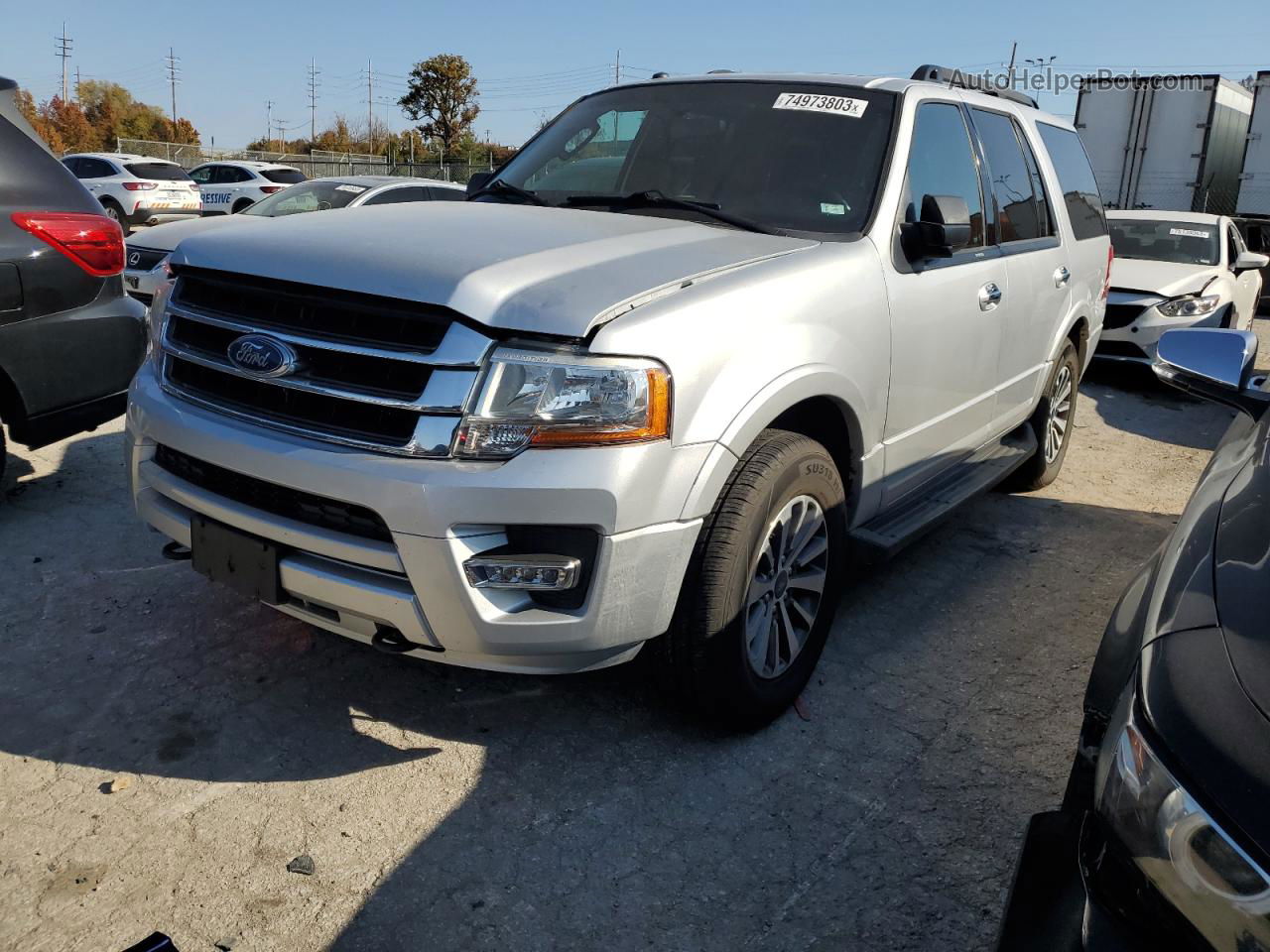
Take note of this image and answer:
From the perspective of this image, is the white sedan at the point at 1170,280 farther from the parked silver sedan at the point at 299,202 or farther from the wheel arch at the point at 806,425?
the wheel arch at the point at 806,425

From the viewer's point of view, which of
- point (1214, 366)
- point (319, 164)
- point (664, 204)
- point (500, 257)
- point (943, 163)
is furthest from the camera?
point (319, 164)

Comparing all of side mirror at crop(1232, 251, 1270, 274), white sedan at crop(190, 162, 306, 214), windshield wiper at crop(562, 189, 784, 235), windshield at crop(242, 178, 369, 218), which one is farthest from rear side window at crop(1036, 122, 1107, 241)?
white sedan at crop(190, 162, 306, 214)

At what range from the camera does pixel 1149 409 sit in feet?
28.7

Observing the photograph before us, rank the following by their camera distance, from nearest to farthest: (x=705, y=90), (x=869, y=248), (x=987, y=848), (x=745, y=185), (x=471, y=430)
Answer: (x=471, y=430) < (x=987, y=848) < (x=869, y=248) < (x=745, y=185) < (x=705, y=90)

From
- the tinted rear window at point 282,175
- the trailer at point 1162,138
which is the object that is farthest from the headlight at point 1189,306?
the tinted rear window at point 282,175

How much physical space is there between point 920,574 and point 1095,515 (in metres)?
1.59

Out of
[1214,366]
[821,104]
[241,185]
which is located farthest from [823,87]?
[241,185]

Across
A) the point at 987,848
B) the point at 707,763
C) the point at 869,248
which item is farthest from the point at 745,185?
the point at 987,848

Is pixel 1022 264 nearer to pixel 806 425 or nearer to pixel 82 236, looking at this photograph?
pixel 806 425

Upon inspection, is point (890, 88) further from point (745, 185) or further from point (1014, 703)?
point (1014, 703)

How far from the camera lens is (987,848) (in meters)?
2.66

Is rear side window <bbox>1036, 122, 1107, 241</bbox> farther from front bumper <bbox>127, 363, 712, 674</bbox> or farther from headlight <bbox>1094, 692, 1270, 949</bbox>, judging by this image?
headlight <bbox>1094, 692, 1270, 949</bbox>

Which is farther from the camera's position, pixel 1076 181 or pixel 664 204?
pixel 1076 181

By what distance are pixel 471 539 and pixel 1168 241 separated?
34.6 feet
